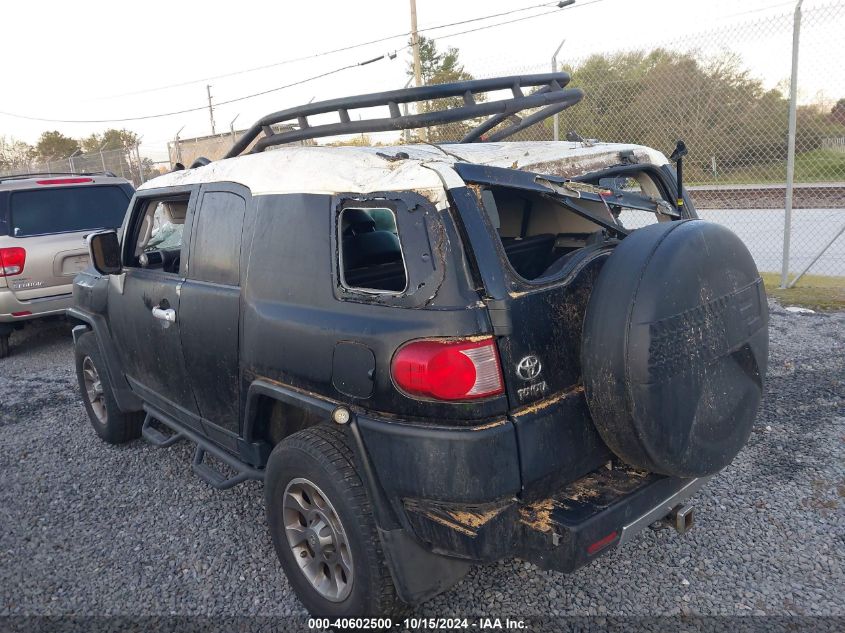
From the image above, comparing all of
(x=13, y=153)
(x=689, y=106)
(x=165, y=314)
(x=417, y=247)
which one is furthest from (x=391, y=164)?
(x=13, y=153)

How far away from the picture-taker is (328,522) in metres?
2.48

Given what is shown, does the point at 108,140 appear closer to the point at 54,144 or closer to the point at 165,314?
the point at 54,144

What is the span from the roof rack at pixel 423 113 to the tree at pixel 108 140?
5130 cm

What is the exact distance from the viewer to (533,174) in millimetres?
2287

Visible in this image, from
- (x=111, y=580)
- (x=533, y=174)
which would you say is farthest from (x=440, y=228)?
(x=111, y=580)

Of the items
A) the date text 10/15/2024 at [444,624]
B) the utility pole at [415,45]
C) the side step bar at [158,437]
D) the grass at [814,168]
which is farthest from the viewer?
the utility pole at [415,45]

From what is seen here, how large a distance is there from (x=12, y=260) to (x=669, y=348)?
6.90 meters

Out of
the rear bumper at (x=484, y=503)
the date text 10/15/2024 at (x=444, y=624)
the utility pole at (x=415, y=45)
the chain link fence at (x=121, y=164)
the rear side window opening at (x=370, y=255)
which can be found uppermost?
the utility pole at (x=415, y=45)

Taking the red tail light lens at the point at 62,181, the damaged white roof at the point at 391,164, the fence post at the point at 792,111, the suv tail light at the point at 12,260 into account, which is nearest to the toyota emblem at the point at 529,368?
the damaged white roof at the point at 391,164

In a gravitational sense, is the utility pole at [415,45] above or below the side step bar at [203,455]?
above

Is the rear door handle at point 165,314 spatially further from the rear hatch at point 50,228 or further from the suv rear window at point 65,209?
the suv rear window at point 65,209

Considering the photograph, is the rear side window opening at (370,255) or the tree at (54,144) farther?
the tree at (54,144)

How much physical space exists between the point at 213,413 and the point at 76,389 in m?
3.56

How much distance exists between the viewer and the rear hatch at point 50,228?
6.73 meters
